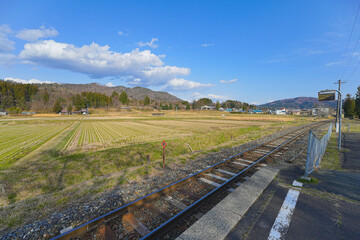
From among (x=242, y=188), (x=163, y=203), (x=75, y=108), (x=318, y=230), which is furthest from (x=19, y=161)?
(x=75, y=108)

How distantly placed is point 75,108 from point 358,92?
200443 millimetres

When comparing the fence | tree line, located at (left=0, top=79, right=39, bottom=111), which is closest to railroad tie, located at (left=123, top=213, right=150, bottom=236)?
the fence

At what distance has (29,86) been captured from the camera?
457 feet

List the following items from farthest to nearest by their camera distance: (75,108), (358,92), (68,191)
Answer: (75,108), (358,92), (68,191)

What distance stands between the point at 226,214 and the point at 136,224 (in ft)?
9.46

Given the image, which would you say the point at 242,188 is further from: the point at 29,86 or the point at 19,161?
the point at 29,86

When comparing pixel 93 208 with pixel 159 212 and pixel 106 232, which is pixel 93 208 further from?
pixel 159 212

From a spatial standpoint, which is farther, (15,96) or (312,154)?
(15,96)

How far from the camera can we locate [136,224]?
4.77m

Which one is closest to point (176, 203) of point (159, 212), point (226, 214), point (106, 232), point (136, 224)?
point (159, 212)

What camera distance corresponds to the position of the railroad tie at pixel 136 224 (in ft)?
14.7

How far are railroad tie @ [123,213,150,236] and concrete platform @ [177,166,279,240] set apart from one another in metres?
1.07

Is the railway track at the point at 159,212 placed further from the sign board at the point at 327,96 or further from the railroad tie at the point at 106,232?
the sign board at the point at 327,96

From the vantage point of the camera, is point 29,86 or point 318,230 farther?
point 29,86
